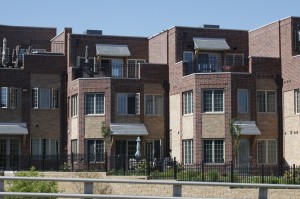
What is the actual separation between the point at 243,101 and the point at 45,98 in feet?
43.1

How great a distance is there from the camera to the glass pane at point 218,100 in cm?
4388

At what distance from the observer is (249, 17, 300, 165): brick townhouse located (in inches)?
1735

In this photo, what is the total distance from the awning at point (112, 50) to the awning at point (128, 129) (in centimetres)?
554

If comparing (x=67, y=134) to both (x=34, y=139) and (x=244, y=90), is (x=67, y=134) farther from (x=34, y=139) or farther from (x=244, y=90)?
(x=244, y=90)

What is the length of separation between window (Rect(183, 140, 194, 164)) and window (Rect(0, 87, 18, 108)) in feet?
36.5

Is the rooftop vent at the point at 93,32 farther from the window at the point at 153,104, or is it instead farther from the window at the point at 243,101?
the window at the point at 243,101

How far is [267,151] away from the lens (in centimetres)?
4581

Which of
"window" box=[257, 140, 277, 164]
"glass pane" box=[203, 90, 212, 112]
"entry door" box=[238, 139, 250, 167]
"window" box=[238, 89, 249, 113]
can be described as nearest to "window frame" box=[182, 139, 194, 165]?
"glass pane" box=[203, 90, 212, 112]

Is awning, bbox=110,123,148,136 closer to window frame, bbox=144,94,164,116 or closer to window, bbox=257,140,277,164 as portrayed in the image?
window frame, bbox=144,94,164,116

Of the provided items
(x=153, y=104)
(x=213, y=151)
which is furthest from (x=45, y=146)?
(x=213, y=151)

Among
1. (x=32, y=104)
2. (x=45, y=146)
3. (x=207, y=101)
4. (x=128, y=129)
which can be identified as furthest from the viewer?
(x=45, y=146)

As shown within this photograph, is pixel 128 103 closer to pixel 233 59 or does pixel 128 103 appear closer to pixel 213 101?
pixel 213 101

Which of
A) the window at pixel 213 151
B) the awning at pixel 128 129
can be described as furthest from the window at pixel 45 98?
the window at pixel 213 151

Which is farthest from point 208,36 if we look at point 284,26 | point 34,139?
point 34,139
